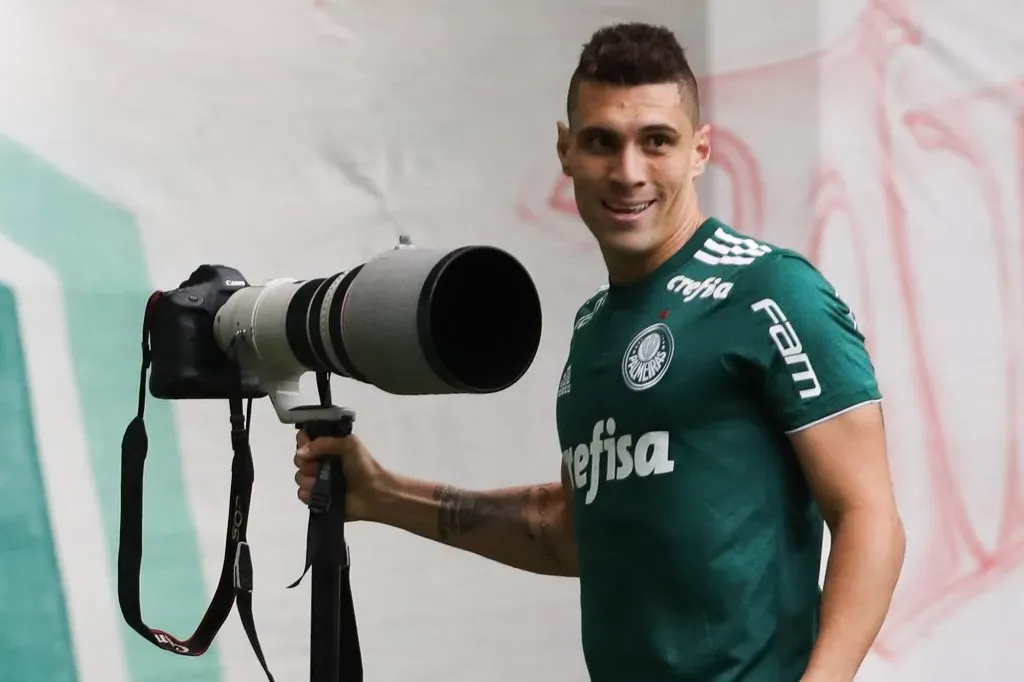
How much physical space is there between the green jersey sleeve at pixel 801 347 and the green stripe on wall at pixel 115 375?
2.57 ft

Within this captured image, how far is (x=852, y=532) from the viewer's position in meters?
0.74

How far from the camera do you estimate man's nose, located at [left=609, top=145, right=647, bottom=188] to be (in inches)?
34.0

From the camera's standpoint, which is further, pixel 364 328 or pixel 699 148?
pixel 699 148

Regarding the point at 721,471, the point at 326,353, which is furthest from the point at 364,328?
the point at 721,471

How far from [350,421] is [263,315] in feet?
0.37

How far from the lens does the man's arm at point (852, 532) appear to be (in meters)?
0.72

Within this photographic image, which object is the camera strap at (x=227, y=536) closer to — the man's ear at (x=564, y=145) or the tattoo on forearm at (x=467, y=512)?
the tattoo on forearm at (x=467, y=512)

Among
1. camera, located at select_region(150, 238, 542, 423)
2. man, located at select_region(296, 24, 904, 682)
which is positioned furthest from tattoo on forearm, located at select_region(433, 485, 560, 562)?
camera, located at select_region(150, 238, 542, 423)

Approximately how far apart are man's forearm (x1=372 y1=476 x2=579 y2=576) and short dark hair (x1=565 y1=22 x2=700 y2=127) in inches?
15.9

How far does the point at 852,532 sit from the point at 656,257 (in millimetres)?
278

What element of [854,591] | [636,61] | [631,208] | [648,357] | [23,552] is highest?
[636,61]

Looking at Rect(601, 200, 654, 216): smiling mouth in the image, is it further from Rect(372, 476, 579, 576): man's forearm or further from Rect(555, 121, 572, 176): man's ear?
Rect(372, 476, 579, 576): man's forearm

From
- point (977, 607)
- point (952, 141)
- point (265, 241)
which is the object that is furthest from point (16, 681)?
point (952, 141)

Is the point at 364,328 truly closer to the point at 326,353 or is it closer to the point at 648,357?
the point at 326,353
